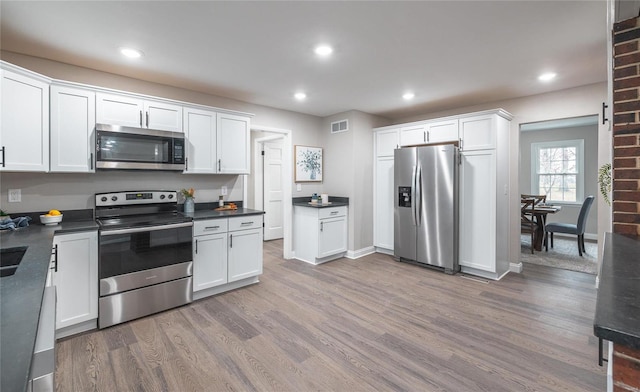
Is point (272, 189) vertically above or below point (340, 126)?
below

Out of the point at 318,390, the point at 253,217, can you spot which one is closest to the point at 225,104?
the point at 253,217

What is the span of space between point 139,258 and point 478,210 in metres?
3.99

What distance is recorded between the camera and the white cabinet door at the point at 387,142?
4.77m

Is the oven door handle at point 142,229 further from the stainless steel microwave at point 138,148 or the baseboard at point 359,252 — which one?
the baseboard at point 359,252

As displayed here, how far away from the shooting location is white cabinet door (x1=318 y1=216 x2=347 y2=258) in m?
4.52

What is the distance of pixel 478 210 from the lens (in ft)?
12.8

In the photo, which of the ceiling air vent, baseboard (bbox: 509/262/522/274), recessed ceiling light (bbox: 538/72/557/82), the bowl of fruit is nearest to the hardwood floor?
baseboard (bbox: 509/262/522/274)

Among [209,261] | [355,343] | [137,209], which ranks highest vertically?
[137,209]

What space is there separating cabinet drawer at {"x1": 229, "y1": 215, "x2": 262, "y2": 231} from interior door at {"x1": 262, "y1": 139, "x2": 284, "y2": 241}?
→ 2.62 metres

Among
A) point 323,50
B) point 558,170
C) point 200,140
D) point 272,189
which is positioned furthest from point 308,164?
point 558,170

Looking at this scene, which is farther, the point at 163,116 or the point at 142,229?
the point at 163,116

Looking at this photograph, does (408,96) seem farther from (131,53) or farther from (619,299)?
(619,299)

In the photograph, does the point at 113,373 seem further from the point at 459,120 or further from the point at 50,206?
the point at 459,120

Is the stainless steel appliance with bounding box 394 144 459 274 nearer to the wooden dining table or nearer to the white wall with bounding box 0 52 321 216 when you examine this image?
the wooden dining table
